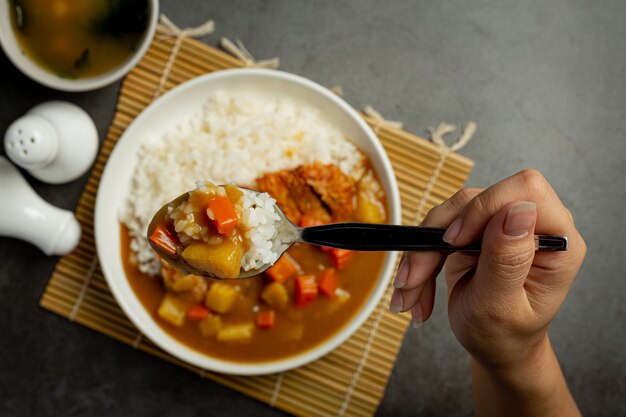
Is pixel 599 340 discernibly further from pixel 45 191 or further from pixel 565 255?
pixel 45 191

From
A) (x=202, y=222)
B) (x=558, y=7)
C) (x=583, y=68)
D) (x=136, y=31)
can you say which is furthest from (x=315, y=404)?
(x=558, y=7)

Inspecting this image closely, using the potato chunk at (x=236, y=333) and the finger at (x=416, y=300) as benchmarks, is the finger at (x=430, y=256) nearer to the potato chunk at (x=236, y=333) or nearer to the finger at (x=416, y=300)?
the finger at (x=416, y=300)

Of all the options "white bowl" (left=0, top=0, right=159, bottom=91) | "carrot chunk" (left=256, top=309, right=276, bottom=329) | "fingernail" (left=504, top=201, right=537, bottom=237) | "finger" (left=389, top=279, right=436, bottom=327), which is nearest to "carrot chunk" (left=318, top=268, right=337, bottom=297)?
"carrot chunk" (left=256, top=309, right=276, bottom=329)

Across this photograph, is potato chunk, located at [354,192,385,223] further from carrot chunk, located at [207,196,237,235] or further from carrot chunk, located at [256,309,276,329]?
carrot chunk, located at [207,196,237,235]

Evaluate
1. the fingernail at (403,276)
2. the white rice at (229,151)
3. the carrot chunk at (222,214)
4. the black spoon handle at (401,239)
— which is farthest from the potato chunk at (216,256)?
the white rice at (229,151)

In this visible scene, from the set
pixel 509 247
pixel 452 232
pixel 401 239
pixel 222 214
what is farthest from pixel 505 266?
pixel 222 214
